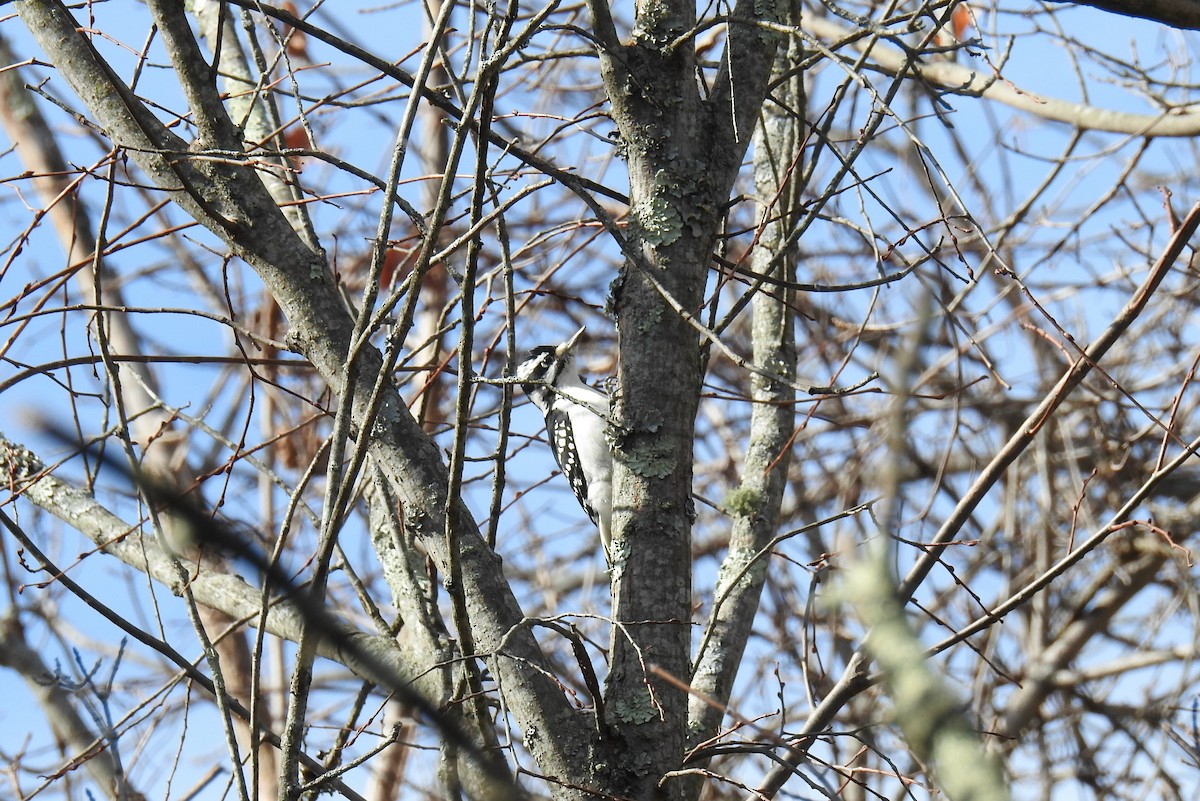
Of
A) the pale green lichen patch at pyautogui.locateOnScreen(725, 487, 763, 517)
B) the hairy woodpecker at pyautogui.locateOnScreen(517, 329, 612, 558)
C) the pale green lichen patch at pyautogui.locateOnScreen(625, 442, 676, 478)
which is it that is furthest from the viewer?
Result: the hairy woodpecker at pyautogui.locateOnScreen(517, 329, 612, 558)

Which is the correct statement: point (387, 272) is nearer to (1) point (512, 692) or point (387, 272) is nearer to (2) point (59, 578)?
(2) point (59, 578)

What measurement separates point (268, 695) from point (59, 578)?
3961 millimetres

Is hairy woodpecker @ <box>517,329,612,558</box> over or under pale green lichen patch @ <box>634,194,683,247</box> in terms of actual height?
over

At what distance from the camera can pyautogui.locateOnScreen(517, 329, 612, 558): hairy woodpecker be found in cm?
509

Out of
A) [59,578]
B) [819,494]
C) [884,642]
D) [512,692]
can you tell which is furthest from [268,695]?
[884,642]

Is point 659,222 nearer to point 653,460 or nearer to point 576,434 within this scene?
point 653,460

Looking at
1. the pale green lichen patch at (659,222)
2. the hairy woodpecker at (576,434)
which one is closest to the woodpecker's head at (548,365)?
the hairy woodpecker at (576,434)

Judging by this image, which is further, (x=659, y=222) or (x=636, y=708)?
(x=659, y=222)

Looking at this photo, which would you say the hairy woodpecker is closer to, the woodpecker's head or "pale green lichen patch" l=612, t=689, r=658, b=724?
the woodpecker's head


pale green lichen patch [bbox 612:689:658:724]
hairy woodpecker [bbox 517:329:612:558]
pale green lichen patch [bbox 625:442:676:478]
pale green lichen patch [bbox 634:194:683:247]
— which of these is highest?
hairy woodpecker [bbox 517:329:612:558]

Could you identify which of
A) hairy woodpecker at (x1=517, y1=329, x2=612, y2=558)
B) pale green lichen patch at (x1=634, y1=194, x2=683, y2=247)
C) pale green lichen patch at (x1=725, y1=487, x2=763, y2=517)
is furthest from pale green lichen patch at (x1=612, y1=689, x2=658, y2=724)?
hairy woodpecker at (x1=517, y1=329, x2=612, y2=558)

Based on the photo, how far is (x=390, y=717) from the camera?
3973mm

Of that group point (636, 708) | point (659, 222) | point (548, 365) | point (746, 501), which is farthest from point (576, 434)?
point (636, 708)

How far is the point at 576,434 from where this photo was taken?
17.4 feet
